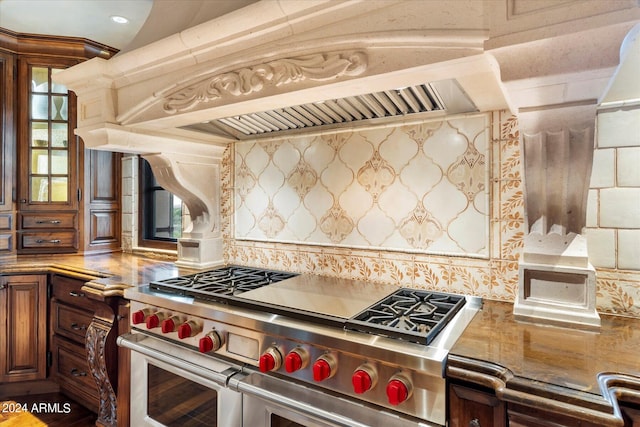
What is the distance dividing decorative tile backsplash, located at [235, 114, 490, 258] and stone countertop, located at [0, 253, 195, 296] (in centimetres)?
53

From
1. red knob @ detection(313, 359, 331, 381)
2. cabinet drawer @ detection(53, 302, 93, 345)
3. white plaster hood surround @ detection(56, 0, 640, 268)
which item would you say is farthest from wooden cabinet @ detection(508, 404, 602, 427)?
cabinet drawer @ detection(53, 302, 93, 345)

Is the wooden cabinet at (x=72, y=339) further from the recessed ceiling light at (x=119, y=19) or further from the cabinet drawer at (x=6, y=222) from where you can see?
the recessed ceiling light at (x=119, y=19)

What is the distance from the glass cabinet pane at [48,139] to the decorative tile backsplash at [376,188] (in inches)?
59.9

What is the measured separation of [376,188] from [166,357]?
1068 mm

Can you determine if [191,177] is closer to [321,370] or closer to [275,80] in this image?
[275,80]

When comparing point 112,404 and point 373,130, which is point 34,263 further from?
point 373,130

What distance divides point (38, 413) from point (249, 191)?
1.78 metres

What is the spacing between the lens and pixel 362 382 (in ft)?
2.93

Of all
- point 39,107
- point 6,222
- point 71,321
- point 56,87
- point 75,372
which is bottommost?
point 75,372

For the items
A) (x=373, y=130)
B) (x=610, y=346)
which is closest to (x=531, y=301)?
(x=610, y=346)

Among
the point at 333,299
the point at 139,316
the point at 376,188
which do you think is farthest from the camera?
the point at 376,188

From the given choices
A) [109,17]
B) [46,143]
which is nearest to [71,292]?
[46,143]

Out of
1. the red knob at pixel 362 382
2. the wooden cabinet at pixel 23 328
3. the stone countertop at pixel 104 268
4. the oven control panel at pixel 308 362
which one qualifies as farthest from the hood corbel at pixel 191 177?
Result: the red knob at pixel 362 382

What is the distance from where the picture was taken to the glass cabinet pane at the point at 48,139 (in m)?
2.51
